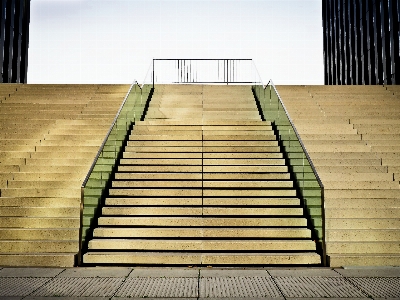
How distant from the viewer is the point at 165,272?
4852 mm

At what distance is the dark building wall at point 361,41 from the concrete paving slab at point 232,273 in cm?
1640

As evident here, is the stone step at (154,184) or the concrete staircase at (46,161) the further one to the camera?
the stone step at (154,184)

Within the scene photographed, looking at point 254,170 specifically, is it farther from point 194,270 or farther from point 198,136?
point 194,270

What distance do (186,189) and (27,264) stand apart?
2.95m

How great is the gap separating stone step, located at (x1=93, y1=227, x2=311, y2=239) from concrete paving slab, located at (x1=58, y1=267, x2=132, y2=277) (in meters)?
0.87

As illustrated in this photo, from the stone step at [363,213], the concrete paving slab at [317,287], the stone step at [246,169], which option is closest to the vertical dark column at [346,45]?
the stone step at [246,169]

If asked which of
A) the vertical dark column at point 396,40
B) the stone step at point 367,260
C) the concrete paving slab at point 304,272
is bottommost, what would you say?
the concrete paving slab at point 304,272

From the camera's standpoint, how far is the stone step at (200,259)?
5.32 metres

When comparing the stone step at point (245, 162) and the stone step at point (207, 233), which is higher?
the stone step at point (245, 162)

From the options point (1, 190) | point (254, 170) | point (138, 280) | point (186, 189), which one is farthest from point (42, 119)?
point (138, 280)

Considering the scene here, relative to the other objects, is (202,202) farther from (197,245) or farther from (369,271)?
(369,271)

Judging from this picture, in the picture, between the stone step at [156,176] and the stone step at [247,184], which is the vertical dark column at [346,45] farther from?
the stone step at [156,176]

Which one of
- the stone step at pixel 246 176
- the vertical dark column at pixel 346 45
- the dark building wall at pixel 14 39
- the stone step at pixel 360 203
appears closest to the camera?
the stone step at pixel 360 203

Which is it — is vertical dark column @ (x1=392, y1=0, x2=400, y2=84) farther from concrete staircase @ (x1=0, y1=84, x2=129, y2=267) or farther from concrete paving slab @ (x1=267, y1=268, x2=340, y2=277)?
concrete paving slab @ (x1=267, y1=268, x2=340, y2=277)
